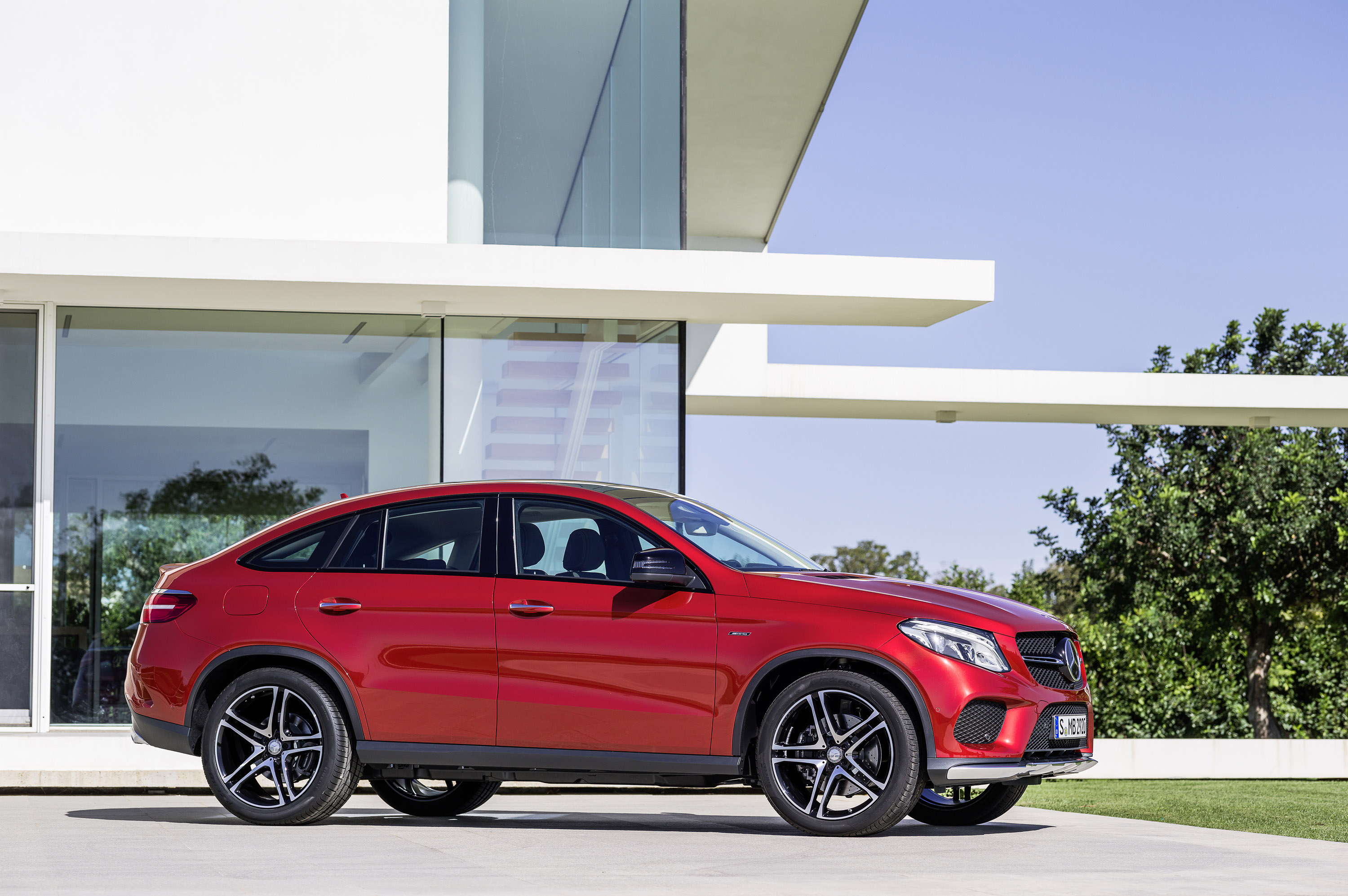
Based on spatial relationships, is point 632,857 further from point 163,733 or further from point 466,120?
point 466,120

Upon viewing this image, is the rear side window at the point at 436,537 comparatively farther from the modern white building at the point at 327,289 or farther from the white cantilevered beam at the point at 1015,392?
the white cantilevered beam at the point at 1015,392

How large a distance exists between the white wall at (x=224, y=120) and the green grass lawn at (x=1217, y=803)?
6830 millimetres

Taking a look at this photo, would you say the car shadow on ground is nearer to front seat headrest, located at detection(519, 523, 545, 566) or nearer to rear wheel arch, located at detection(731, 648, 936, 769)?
rear wheel arch, located at detection(731, 648, 936, 769)

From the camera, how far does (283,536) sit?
798 cm

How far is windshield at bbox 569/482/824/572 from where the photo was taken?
7539 mm

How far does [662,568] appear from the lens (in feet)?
23.4

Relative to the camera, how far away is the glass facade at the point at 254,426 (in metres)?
12.3

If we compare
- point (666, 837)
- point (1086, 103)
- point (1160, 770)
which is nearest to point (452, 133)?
point (666, 837)

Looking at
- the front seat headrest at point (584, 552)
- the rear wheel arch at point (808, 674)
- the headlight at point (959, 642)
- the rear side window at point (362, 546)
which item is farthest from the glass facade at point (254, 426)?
the headlight at point (959, 642)

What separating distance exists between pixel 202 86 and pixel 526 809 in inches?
269

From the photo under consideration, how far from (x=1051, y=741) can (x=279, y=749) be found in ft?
12.1

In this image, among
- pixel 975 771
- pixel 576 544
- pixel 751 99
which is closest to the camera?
pixel 975 771

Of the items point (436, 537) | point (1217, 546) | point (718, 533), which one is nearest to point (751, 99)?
point (718, 533)

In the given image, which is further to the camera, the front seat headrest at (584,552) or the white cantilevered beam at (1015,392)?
the white cantilevered beam at (1015,392)
